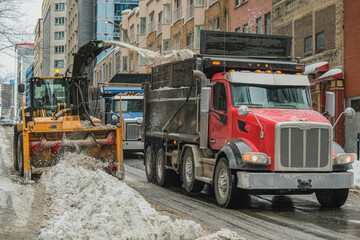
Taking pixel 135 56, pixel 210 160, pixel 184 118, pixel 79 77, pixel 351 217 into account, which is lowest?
pixel 351 217

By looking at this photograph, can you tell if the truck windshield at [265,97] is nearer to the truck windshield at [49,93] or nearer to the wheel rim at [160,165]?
Answer: the wheel rim at [160,165]

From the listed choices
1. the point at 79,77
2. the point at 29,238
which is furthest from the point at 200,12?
the point at 29,238

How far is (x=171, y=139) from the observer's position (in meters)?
14.7

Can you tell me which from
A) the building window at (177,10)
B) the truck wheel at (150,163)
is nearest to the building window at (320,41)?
the truck wheel at (150,163)

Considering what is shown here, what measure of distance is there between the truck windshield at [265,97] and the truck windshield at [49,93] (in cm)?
678

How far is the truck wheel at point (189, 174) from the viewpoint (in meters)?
13.1

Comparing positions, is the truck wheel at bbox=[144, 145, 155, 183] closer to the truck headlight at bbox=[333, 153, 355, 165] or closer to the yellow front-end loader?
the yellow front-end loader

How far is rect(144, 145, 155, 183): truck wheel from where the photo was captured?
52.8 feet

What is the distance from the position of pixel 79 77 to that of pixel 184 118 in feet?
13.2

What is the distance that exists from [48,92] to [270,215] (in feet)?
29.5

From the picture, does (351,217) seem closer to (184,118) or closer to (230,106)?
(230,106)

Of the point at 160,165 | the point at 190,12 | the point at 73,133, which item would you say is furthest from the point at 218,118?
the point at 190,12

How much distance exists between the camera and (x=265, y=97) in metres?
11.8

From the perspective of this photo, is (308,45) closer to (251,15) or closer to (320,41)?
(320,41)
